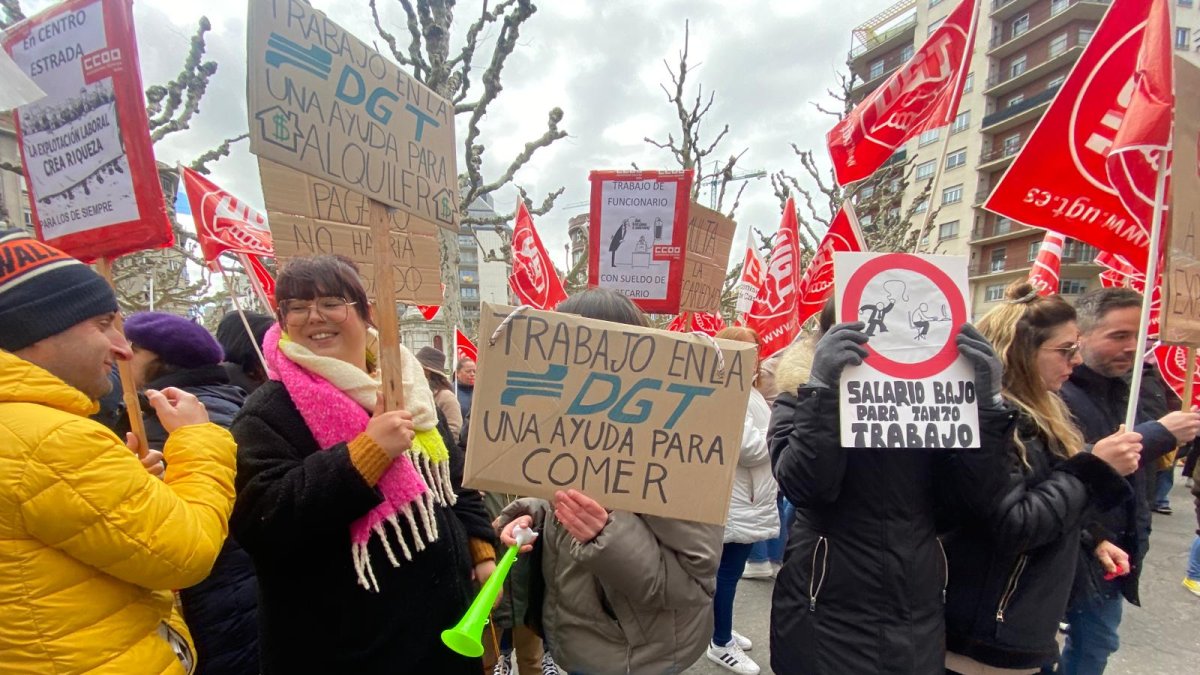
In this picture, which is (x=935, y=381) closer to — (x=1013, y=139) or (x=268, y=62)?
(x=268, y=62)

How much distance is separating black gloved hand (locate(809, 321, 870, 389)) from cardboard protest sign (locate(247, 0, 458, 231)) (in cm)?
141

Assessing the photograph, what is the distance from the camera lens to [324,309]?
1.75 m

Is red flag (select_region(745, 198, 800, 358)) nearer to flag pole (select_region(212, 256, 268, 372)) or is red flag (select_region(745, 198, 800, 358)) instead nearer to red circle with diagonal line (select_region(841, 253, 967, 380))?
red circle with diagonal line (select_region(841, 253, 967, 380))

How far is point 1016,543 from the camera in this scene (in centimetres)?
186

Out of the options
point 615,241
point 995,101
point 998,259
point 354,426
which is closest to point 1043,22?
point 995,101

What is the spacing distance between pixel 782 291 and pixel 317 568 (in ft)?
18.1

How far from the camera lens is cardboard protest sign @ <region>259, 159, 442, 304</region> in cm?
284

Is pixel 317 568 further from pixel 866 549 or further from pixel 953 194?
pixel 953 194

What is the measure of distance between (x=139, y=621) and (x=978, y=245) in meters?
52.7

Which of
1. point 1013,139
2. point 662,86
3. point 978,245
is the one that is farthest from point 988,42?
point 662,86

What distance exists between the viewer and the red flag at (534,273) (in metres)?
5.96

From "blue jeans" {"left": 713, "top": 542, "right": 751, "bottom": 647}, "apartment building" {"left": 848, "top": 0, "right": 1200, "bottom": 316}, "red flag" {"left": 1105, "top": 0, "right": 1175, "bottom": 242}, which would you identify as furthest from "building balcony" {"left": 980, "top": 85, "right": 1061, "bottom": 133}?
"blue jeans" {"left": 713, "top": 542, "right": 751, "bottom": 647}

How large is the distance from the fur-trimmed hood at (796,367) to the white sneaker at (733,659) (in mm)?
2423

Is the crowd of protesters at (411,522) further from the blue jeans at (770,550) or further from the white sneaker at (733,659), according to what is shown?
the blue jeans at (770,550)
